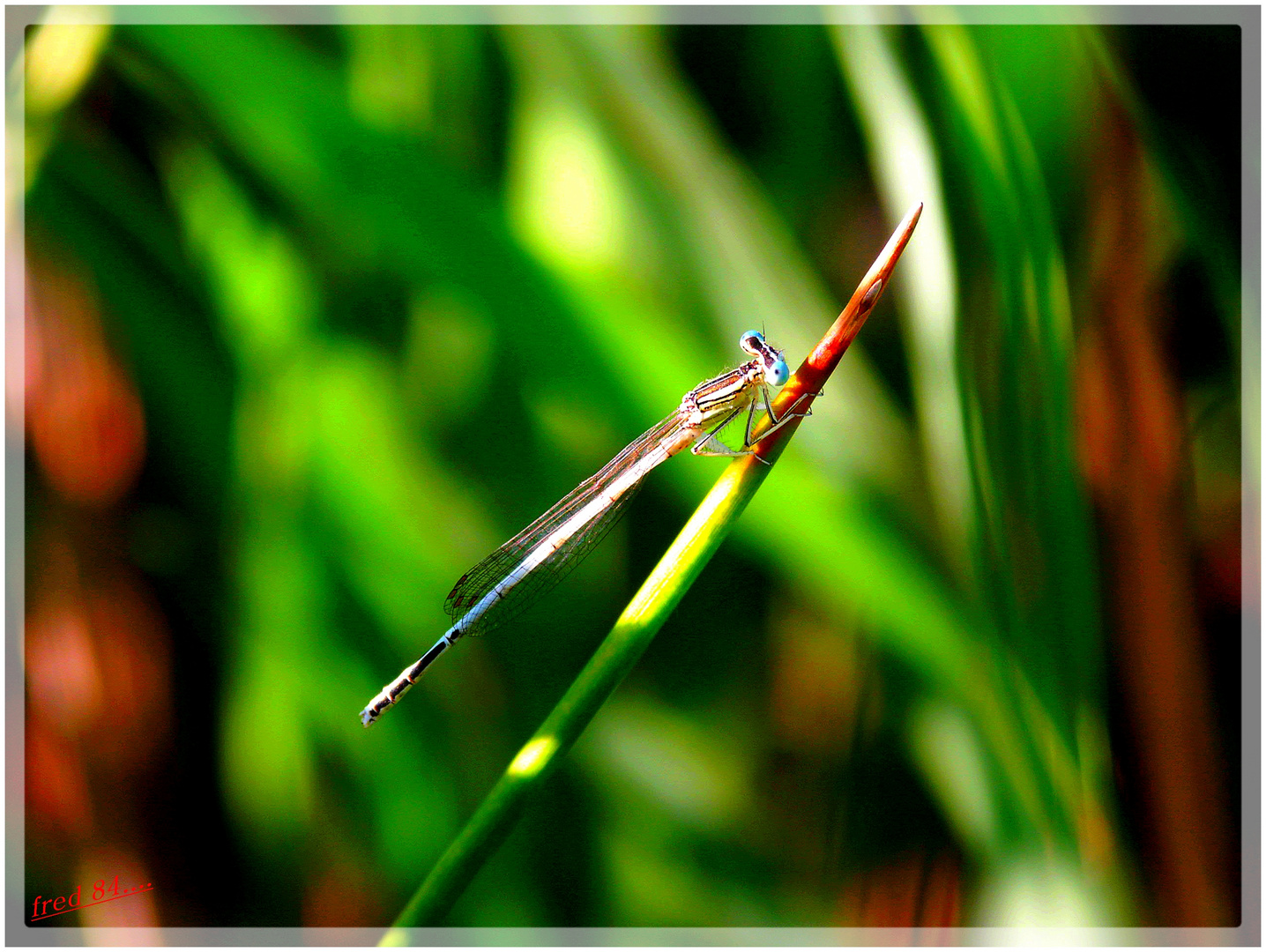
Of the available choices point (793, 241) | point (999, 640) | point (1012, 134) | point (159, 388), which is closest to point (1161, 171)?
point (1012, 134)

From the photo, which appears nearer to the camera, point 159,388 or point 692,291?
point 692,291

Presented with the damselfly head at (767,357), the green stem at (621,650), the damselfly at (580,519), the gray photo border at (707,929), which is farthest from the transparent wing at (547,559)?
the green stem at (621,650)

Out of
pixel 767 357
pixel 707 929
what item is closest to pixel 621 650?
pixel 767 357

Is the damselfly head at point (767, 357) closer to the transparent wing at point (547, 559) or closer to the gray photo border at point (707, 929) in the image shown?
the transparent wing at point (547, 559)

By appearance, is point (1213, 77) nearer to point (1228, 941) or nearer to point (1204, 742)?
point (1204, 742)

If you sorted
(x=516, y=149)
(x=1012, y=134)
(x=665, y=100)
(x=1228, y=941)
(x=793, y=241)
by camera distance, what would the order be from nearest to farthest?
1. (x=1012, y=134)
2. (x=1228, y=941)
3. (x=665, y=100)
4. (x=793, y=241)
5. (x=516, y=149)
